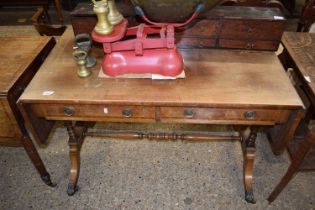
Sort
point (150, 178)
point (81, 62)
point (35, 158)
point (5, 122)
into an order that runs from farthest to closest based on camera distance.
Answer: point (150, 178) → point (35, 158) → point (5, 122) → point (81, 62)

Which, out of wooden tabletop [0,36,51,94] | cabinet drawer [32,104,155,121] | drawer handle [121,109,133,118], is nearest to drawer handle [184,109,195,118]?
cabinet drawer [32,104,155,121]

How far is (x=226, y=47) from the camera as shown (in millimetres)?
1443

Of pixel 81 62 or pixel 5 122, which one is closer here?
pixel 81 62

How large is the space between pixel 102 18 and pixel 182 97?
18.9 inches

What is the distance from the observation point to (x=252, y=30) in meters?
1.38

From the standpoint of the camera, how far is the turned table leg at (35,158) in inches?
57.2

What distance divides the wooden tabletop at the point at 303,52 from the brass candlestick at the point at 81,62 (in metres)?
1.07

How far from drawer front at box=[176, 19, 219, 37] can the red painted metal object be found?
0.79 ft

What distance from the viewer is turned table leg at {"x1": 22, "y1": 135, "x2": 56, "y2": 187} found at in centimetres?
145

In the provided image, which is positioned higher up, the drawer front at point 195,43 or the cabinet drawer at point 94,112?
the drawer front at point 195,43

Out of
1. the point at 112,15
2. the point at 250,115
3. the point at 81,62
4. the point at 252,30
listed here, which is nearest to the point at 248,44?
the point at 252,30

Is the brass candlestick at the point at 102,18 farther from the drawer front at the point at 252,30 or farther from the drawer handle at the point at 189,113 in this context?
the drawer front at the point at 252,30

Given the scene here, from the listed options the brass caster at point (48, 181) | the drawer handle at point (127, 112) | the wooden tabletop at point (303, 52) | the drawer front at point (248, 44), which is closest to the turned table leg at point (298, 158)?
the wooden tabletop at point (303, 52)

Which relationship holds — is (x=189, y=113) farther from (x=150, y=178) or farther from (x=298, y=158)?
(x=150, y=178)
